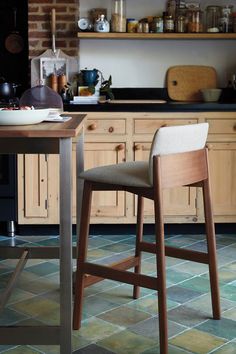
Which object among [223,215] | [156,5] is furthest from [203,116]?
[156,5]

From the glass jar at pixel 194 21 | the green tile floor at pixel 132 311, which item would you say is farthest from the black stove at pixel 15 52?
the green tile floor at pixel 132 311

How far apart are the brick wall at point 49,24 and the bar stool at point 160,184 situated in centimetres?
214

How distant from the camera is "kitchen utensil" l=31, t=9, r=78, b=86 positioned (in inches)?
184

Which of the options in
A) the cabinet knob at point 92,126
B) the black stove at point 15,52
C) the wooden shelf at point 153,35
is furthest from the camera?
the black stove at point 15,52

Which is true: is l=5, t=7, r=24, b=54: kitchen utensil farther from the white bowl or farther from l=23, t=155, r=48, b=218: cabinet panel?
the white bowl

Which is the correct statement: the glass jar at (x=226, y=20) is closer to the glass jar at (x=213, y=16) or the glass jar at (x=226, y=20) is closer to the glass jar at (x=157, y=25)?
the glass jar at (x=213, y=16)

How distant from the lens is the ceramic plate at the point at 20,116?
230 cm

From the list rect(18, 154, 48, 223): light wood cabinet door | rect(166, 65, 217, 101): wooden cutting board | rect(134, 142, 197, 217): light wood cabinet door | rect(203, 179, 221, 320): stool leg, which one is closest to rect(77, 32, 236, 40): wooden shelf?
rect(166, 65, 217, 101): wooden cutting board

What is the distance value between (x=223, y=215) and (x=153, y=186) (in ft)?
6.62

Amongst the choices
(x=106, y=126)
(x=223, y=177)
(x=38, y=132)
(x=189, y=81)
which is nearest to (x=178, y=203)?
(x=223, y=177)

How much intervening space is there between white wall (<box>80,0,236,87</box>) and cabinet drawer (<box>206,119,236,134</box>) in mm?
820

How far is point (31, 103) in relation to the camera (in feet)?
9.50

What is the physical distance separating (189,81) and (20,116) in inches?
109

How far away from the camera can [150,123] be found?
4211 millimetres
